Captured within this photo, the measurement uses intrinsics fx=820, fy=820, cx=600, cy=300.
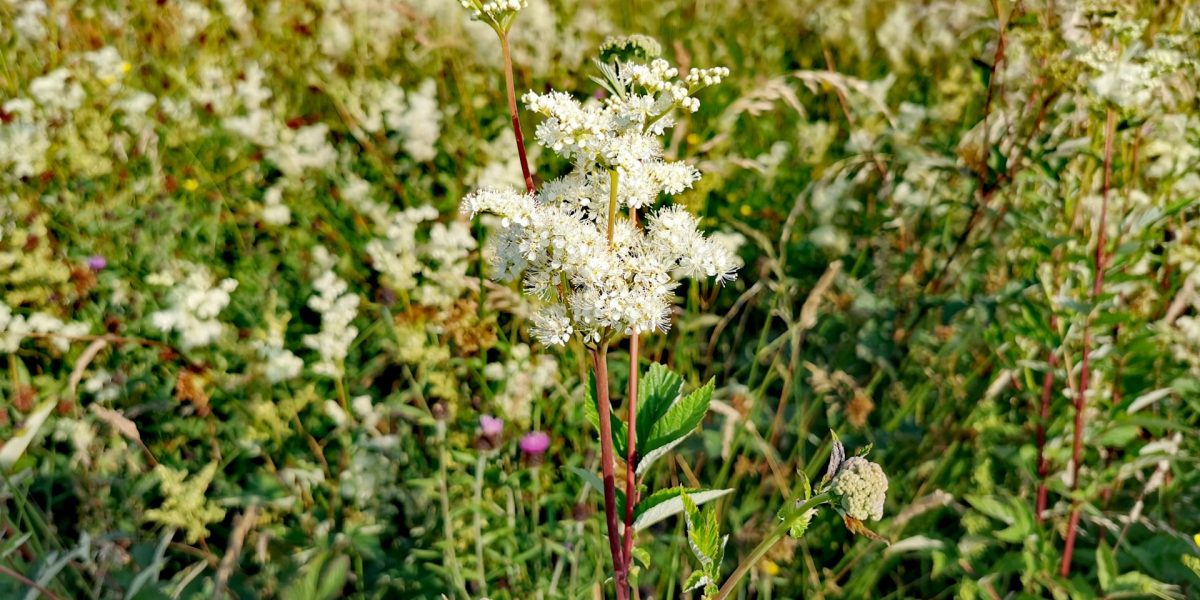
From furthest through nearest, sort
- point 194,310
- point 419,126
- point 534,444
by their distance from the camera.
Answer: point 419,126 → point 194,310 → point 534,444

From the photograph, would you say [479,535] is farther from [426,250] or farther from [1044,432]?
[1044,432]

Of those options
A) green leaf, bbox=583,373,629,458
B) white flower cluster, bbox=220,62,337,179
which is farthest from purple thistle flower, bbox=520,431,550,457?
white flower cluster, bbox=220,62,337,179

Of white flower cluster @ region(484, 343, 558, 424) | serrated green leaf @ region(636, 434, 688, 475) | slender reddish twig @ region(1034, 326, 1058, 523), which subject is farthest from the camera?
white flower cluster @ region(484, 343, 558, 424)

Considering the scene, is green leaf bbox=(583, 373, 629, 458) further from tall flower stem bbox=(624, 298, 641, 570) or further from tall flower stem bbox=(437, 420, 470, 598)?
tall flower stem bbox=(437, 420, 470, 598)

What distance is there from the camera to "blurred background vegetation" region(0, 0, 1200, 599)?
1.66 meters

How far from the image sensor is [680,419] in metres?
1.03

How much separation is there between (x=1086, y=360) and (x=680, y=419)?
1100mm

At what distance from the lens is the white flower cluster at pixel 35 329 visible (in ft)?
6.11

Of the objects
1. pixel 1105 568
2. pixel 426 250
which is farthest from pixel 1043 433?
pixel 426 250

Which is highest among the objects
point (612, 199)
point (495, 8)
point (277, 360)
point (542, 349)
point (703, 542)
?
point (495, 8)

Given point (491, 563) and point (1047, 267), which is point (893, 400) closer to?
point (1047, 267)

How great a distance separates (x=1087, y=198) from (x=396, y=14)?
245cm

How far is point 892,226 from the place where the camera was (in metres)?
2.30

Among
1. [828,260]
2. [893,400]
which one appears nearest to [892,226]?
[828,260]
